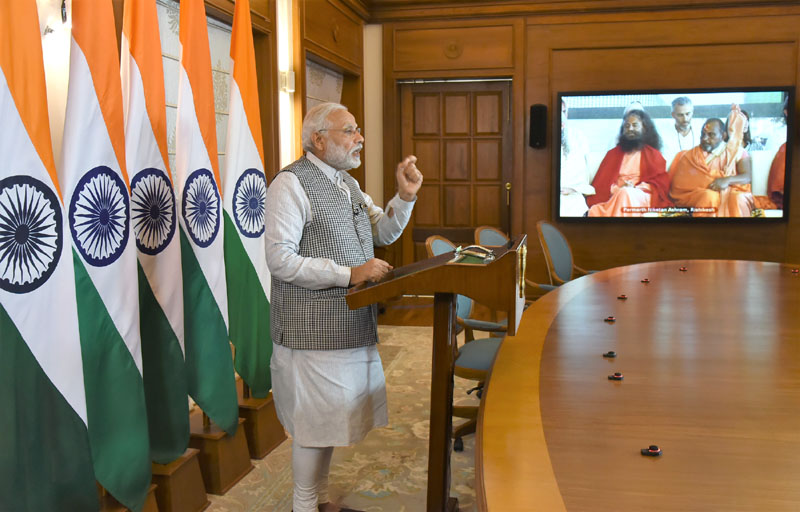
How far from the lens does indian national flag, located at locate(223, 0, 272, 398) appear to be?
118 inches

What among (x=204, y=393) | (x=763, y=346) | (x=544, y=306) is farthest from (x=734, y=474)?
(x=204, y=393)

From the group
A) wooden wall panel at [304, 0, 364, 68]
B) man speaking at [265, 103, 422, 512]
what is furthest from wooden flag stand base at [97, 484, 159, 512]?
wooden wall panel at [304, 0, 364, 68]

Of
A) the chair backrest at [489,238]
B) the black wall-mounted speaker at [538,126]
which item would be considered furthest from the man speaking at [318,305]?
the black wall-mounted speaker at [538,126]

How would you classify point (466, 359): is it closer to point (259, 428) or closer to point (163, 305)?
point (259, 428)

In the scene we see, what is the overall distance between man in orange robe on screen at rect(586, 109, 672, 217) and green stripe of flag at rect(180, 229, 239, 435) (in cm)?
457

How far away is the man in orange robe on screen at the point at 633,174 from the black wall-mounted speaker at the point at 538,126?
0.60 metres

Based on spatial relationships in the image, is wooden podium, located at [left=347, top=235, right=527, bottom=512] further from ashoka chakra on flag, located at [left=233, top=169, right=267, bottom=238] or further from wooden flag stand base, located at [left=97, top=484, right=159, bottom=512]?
ashoka chakra on flag, located at [left=233, top=169, right=267, bottom=238]

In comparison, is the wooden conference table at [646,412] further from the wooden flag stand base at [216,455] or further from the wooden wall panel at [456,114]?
the wooden wall panel at [456,114]

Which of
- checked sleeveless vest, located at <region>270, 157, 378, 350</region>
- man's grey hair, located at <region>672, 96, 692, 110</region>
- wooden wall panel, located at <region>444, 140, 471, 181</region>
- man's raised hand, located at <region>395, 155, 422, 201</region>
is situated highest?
man's grey hair, located at <region>672, 96, 692, 110</region>

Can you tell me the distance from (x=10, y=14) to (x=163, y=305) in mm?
1072

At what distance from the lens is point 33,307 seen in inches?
75.9

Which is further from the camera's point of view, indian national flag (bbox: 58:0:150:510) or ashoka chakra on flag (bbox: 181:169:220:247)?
ashoka chakra on flag (bbox: 181:169:220:247)

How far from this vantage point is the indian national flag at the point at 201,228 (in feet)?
8.83

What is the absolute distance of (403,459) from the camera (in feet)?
10.2
